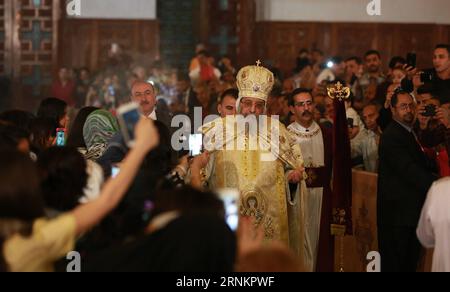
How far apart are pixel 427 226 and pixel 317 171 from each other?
3.45 meters

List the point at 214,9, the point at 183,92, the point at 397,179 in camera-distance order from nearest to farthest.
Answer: the point at 397,179 < the point at 183,92 < the point at 214,9

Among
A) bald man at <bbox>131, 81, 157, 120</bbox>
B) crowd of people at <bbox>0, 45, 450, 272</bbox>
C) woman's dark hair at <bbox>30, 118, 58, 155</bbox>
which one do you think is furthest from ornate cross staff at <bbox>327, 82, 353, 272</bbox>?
woman's dark hair at <bbox>30, 118, 58, 155</bbox>

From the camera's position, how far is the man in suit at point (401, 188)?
8.46 meters

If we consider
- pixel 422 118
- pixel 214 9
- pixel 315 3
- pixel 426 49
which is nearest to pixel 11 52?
pixel 214 9

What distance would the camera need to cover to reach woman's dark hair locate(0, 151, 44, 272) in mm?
4508

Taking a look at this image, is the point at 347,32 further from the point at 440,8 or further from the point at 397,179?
the point at 397,179

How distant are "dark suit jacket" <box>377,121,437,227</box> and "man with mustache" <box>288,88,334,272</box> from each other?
3.47 ft

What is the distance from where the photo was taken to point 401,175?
852 cm

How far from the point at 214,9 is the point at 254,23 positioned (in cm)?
105

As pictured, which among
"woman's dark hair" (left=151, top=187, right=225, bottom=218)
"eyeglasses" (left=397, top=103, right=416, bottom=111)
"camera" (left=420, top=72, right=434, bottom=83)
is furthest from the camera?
"camera" (left=420, top=72, right=434, bottom=83)

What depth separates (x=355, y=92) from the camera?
13.2 metres

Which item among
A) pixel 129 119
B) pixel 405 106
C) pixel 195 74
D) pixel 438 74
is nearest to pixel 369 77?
pixel 438 74

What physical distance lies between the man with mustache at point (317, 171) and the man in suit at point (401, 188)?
101 cm

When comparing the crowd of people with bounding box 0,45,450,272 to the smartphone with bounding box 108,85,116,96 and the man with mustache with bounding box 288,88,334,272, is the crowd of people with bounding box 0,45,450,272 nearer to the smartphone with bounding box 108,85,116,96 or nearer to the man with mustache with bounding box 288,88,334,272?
the man with mustache with bounding box 288,88,334,272
